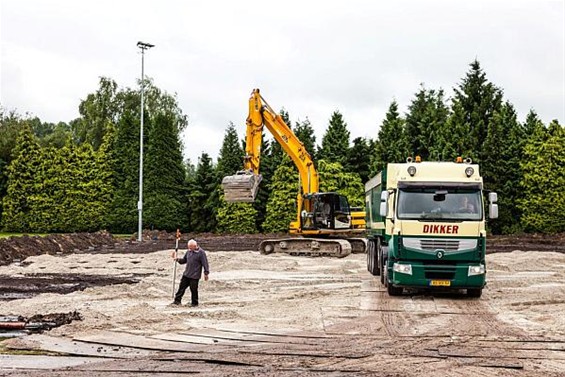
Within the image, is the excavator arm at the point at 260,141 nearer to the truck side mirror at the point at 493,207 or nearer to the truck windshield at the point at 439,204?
the truck windshield at the point at 439,204

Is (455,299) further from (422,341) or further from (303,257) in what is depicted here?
(303,257)

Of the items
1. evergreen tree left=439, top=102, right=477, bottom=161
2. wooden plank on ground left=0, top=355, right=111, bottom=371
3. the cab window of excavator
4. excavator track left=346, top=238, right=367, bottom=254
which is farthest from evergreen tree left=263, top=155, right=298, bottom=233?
wooden plank on ground left=0, top=355, right=111, bottom=371

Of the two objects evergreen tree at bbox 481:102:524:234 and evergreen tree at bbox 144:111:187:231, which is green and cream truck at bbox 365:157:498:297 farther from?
evergreen tree at bbox 144:111:187:231

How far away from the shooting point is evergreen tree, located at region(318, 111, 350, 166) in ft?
199

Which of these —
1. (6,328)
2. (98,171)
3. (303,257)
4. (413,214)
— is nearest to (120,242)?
(98,171)

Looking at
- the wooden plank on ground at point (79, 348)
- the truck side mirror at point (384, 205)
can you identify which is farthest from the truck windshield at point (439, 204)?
the wooden plank on ground at point (79, 348)

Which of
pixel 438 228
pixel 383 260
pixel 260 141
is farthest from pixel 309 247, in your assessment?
pixel 438 228

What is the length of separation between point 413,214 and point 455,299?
2.43m

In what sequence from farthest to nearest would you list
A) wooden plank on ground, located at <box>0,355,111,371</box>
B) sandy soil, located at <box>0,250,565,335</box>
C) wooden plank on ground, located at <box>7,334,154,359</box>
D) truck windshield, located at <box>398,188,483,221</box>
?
truck windshield, located at <box>398,188,483,221</box> < sandy soil, located at <box>0,250,565,335</box> < wooden plank on ground, located at <box>7,334,154,359</box> < wooden plank on ground, located at <box>0,355,111,371</box>

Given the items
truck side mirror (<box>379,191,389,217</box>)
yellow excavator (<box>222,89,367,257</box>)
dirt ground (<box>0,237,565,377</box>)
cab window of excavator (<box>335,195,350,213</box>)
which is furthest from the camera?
cab window of excavator (<box>335,195,350,213</box>)

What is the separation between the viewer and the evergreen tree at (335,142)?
199 feet

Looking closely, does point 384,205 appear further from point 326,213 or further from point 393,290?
point 326,213

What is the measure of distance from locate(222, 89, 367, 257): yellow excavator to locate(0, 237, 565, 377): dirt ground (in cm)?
793

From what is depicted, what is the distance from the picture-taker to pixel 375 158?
58.7 metres
